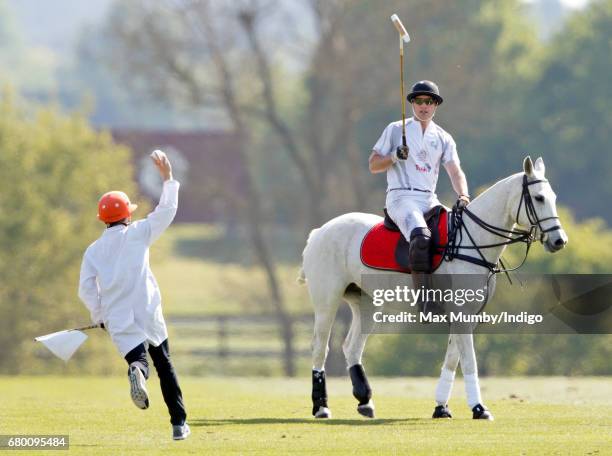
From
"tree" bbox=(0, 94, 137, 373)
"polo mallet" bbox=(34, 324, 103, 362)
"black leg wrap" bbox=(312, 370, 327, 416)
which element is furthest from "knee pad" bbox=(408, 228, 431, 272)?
"tree" bbox=(0, 94, 137, 373)

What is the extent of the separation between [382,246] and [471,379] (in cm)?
161

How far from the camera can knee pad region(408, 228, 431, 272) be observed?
13766 millimetres

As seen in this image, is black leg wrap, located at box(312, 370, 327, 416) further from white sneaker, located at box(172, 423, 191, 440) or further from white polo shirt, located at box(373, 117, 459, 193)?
white sneaker, located at box(172, 423, 191, 440)

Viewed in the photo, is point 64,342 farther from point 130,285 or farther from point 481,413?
point 481,413

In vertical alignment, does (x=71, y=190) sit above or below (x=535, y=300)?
above

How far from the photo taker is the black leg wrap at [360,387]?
14469 mm

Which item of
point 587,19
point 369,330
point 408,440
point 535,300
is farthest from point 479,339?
point 587,19

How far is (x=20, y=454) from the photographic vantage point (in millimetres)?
11273

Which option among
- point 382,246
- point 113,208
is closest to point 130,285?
point 113,208

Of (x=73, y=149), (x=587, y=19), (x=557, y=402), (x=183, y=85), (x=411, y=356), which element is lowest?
(x=557, y=402)

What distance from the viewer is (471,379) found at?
13.7 m

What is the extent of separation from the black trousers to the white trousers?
9.88 ft

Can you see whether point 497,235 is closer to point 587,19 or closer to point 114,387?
point 114,387

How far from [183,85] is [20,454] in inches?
1318
